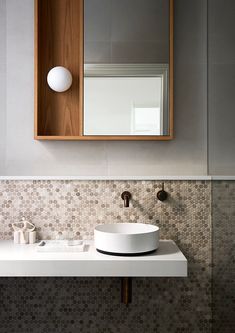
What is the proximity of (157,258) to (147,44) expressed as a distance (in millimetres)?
1240

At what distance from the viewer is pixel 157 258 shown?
166 centimetres

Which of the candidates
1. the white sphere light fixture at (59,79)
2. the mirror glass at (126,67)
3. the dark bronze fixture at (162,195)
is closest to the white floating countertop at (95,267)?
the dark bronze fixture at (162,195)

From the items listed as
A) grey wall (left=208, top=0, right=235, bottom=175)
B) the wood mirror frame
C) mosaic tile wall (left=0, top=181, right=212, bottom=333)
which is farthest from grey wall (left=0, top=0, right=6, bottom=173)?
grey wall (left=208, top=0, right=235, bottom=175)

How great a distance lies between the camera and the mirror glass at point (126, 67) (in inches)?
81.7

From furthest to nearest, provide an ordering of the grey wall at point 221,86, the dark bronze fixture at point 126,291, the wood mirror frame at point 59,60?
the wood mirror frame at point 59,60 < the dark bronze fixture at point 126,291 < the grey wall at point 221,86

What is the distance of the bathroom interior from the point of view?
6.70 feet

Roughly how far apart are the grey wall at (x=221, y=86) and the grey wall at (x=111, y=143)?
0.10 m

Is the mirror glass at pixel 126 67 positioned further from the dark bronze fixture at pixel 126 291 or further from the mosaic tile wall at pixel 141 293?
the dark bronze fixture at pixel 126 291

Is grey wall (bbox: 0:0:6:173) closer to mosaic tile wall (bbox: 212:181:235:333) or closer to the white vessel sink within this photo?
the white vessel sink

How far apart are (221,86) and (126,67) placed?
632 millimetres

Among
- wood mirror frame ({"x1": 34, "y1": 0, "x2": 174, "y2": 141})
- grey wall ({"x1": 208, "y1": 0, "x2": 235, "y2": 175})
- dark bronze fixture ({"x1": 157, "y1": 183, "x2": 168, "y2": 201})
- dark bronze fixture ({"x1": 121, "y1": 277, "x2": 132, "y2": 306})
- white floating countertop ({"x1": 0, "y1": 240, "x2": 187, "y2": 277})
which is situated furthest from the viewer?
wood mirror frame ({"x1": 34, "y1": 0, "x2": 174, "y2": 141})

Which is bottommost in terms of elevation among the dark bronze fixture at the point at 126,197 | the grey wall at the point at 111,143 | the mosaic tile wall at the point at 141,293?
the mosaic tile wall at the point at 141,293

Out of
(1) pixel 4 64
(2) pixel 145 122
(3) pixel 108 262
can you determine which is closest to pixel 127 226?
(3) pixel 108 262

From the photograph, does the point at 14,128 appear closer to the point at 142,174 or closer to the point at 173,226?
the point at 142,174
